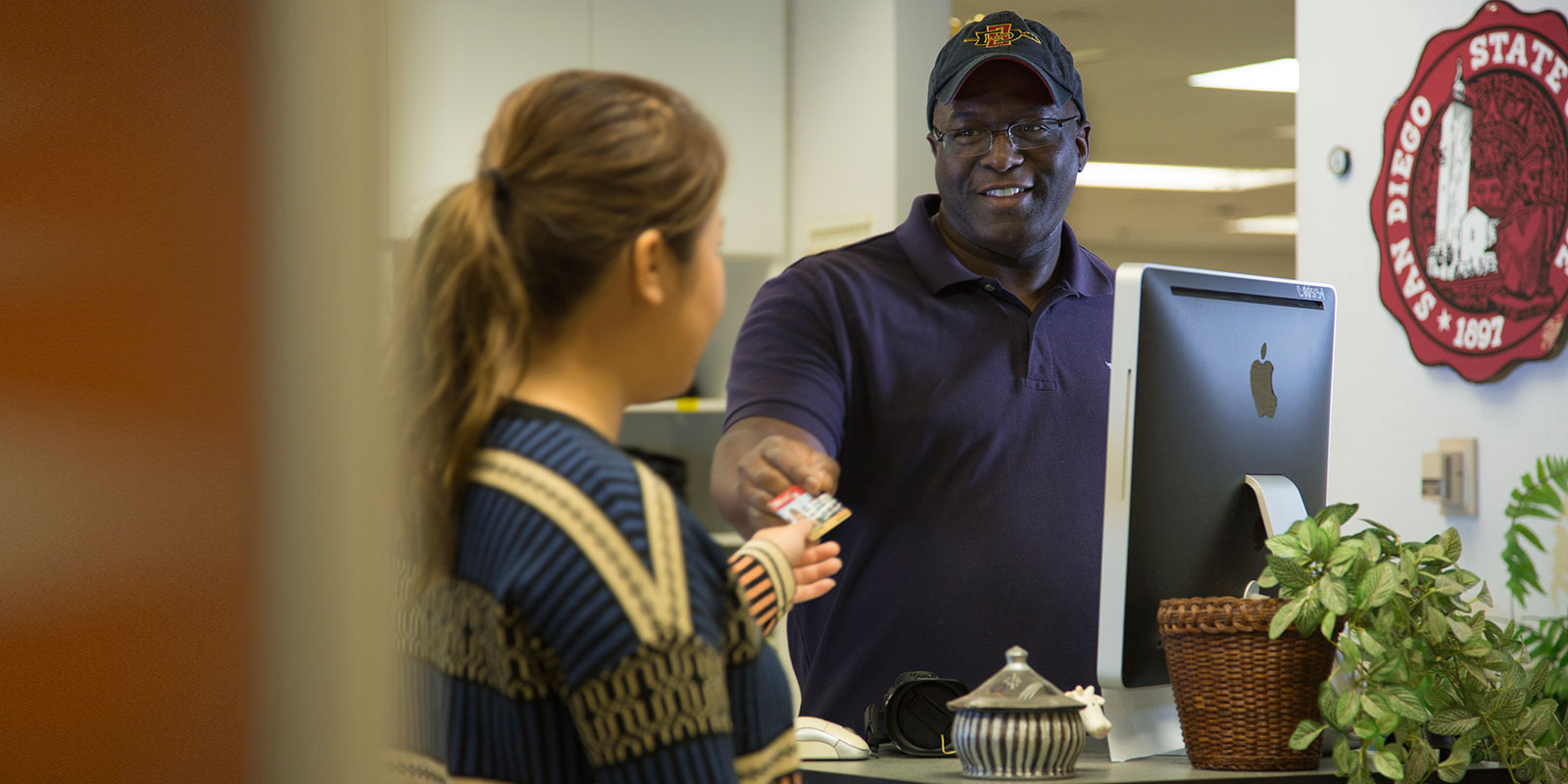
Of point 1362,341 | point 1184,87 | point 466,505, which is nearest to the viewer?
point 466,505

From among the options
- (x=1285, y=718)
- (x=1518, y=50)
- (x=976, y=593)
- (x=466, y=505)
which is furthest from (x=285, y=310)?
(x=1518, y=50)

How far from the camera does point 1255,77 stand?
6.53 meters

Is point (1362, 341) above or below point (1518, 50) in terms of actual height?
below

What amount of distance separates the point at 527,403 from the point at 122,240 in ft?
1.53

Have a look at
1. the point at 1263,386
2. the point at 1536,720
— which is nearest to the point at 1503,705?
the point at 1536,720

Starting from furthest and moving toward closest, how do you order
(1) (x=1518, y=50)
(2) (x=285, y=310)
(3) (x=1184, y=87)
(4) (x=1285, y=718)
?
(3) (x=1184, y=87)
(1) (x=1518, y=50)
(4) (x=1285, y=718)
(2) (x=285, y=310)

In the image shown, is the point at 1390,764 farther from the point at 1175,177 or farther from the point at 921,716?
the point at 1175,177

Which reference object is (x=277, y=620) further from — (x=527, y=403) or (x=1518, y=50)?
(x=1518, y=50)

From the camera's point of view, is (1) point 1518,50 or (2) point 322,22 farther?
(1) point 1518,50

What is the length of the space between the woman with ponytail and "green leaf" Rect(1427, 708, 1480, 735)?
0.73m

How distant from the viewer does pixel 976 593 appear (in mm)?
1803

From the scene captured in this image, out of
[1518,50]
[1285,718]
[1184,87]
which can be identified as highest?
[1184,87]

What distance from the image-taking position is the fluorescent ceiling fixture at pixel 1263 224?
1078 centimetres

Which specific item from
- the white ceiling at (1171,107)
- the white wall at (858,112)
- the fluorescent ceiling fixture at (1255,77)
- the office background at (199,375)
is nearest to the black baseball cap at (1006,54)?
the office background at (199,375)
